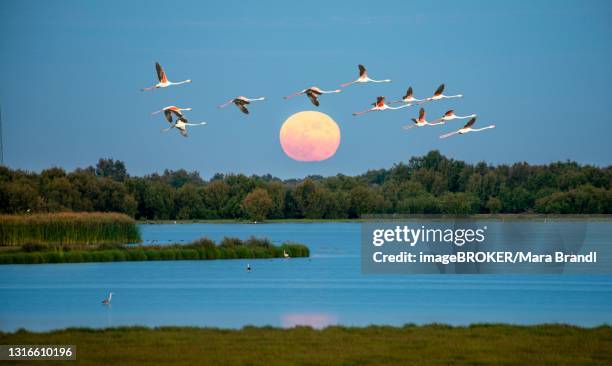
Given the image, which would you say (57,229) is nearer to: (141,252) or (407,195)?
(141,252)

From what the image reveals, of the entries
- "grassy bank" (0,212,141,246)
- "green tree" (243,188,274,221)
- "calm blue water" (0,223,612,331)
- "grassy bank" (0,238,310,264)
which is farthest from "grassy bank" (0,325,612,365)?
"green tree" (243,188,274,221)

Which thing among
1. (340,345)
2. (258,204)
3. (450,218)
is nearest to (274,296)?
(340,345)

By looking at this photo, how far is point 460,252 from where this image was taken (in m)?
66.7

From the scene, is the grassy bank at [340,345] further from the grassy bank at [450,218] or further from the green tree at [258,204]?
the green tree at [258,204]

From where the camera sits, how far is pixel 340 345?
20.1 metres

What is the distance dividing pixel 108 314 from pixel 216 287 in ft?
38.5

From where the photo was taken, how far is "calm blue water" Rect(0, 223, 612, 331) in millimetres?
29906

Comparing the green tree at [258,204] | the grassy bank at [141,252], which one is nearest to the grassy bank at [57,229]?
the grassy bank at [141,252]

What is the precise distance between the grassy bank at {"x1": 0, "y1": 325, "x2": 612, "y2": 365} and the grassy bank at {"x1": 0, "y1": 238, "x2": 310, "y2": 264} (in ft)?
93.1

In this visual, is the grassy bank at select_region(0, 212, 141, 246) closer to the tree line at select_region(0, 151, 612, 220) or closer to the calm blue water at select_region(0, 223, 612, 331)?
the calm blue water at select_region(0, 223, 612, 331)

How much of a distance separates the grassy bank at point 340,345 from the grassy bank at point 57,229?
102 feet

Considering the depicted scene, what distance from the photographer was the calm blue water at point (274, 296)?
1177 inches

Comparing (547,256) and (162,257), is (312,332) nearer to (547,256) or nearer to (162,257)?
(162,257)

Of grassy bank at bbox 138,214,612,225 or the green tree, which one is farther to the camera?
the green tree
